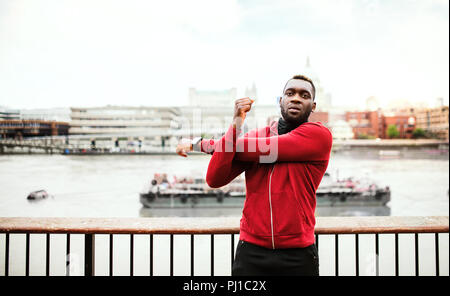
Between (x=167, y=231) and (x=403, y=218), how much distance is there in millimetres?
1404

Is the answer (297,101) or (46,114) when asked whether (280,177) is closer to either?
(297,101)

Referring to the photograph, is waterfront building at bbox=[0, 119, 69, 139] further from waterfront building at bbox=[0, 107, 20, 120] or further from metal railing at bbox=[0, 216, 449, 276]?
metal railing at bbox=[0, 216, 449, 276]

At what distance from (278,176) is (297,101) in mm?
290

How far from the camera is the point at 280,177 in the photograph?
106cm

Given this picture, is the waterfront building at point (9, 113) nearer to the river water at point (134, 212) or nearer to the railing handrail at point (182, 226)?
the river water at point (134, 212)

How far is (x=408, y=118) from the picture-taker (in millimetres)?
59844

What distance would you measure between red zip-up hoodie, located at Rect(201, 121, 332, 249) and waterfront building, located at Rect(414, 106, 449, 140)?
5634cm

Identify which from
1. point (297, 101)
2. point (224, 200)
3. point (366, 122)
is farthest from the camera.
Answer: point (366, 122)

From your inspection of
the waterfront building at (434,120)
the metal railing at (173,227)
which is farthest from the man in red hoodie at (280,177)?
the waterfront building at (434,120)

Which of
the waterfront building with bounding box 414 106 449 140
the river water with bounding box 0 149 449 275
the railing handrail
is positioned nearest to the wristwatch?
the railing handrail

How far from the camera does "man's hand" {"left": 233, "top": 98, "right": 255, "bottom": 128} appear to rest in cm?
97

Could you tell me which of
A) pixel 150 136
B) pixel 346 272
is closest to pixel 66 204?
pixel 346 272

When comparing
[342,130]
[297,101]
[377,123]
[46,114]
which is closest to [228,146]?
[297,101]
